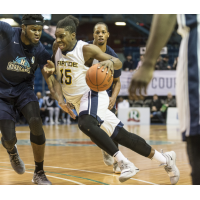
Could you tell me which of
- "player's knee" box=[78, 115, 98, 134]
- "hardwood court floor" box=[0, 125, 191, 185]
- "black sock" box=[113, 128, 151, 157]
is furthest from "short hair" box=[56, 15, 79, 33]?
"hardwood court floor" box=[0, 125, 191, 185]

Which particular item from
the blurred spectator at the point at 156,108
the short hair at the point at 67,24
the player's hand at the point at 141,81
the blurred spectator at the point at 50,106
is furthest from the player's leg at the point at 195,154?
the blurred spectator at the point at 50,106

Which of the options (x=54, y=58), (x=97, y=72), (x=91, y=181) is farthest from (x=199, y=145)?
(x=54, y=58)

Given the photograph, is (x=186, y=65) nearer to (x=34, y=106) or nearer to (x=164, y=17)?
(x=164, y=17)

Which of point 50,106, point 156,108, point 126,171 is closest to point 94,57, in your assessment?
point 126,171

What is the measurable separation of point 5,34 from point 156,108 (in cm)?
1284

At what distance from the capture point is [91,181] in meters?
3.91

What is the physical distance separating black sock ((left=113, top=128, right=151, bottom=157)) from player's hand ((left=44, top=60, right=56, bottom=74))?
3.49ft

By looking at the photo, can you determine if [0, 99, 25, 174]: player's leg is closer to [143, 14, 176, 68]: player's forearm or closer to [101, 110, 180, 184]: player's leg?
[101, 110, 180, 184]: player's leg

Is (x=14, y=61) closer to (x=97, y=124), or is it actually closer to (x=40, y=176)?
(x=97, y=124)

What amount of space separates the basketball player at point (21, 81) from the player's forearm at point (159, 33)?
7.23 feet

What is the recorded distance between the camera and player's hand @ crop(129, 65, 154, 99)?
169cm

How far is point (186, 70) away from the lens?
174cm

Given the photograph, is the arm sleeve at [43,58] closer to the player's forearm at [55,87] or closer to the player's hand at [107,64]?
the player's forearm at [55,87]

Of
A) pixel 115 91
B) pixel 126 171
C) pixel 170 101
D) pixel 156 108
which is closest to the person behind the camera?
pixel 126 171
